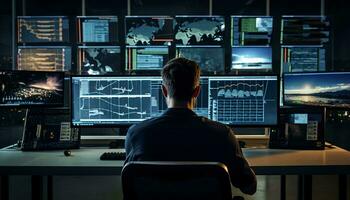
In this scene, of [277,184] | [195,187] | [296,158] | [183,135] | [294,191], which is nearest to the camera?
[195,187]

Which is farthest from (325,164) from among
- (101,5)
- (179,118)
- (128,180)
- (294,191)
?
(101,5)

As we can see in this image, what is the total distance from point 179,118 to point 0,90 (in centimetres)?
154

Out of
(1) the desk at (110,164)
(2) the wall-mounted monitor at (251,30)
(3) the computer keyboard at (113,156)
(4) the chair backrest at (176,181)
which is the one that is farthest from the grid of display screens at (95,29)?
(4) the chair backrest at (176,181)

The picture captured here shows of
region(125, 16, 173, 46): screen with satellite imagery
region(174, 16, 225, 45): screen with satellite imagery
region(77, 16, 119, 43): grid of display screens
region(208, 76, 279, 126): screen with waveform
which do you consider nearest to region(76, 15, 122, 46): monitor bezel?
region(77, 16, 119, 43): grid of display screens

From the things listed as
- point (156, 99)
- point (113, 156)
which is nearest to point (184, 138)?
point (113, 156)

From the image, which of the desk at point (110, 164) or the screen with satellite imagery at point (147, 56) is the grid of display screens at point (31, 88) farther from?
the screen with satellite imagery at point (147, 56)

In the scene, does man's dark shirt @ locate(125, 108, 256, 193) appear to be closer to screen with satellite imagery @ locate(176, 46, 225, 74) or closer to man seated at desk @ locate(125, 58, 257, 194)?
man seated at desk @ locate(125, 58, 257, 194)

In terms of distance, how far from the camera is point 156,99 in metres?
2.69

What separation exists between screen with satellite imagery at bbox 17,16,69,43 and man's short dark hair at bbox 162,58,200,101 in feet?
9.44

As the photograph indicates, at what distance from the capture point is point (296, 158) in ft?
7.69

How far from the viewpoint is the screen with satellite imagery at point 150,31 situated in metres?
4.14

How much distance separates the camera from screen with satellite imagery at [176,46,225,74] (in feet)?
13.6

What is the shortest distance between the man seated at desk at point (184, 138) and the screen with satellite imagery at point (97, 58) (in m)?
2.73

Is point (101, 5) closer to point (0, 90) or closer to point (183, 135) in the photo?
point (0, 90)
